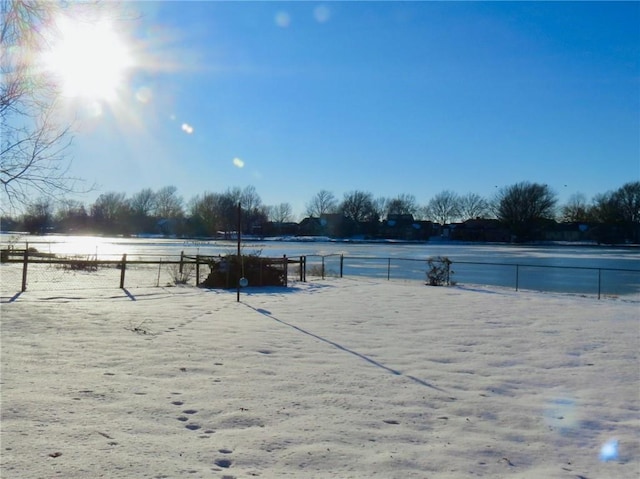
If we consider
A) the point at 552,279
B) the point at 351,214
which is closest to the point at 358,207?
the point at 351,214

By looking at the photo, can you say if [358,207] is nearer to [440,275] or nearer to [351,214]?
[351,214]

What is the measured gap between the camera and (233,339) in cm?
837

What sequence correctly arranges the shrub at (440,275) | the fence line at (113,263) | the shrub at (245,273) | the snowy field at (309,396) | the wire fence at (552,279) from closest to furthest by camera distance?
the snowy field at (309,396)
the fence line at (113,263)
the shrub at (245,273)
the shrub at (440,275)
the wire fence at (552,279)

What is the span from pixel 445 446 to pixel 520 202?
109031 mm

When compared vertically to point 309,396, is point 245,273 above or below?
above

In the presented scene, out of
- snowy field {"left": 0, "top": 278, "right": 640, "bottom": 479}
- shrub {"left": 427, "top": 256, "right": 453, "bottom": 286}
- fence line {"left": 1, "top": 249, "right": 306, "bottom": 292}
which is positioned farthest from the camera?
shrub {"left": 427, "top": 256, "right": 453, "bottom": 286}

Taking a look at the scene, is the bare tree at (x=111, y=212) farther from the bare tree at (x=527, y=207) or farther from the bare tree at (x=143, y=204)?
the bare tree at (x=527, y=207)

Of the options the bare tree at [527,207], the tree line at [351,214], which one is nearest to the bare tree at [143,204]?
the tree line at [351,214]

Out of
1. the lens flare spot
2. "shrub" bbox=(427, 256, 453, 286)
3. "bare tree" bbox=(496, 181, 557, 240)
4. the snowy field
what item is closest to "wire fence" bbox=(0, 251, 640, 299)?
"shrub" bbox=(427, 256, 453, 286)

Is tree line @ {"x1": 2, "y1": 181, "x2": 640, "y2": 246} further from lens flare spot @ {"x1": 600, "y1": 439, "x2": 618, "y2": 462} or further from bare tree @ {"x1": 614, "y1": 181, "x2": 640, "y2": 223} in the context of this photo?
lens flare spot @ {"x1": 600, "y1": 439, "x2": 618, "y2": 462}

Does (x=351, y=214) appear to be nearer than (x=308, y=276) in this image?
No

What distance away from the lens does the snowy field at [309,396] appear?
13.1 feet

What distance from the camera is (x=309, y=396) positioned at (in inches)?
220

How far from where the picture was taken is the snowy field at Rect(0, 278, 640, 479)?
4.00 m
